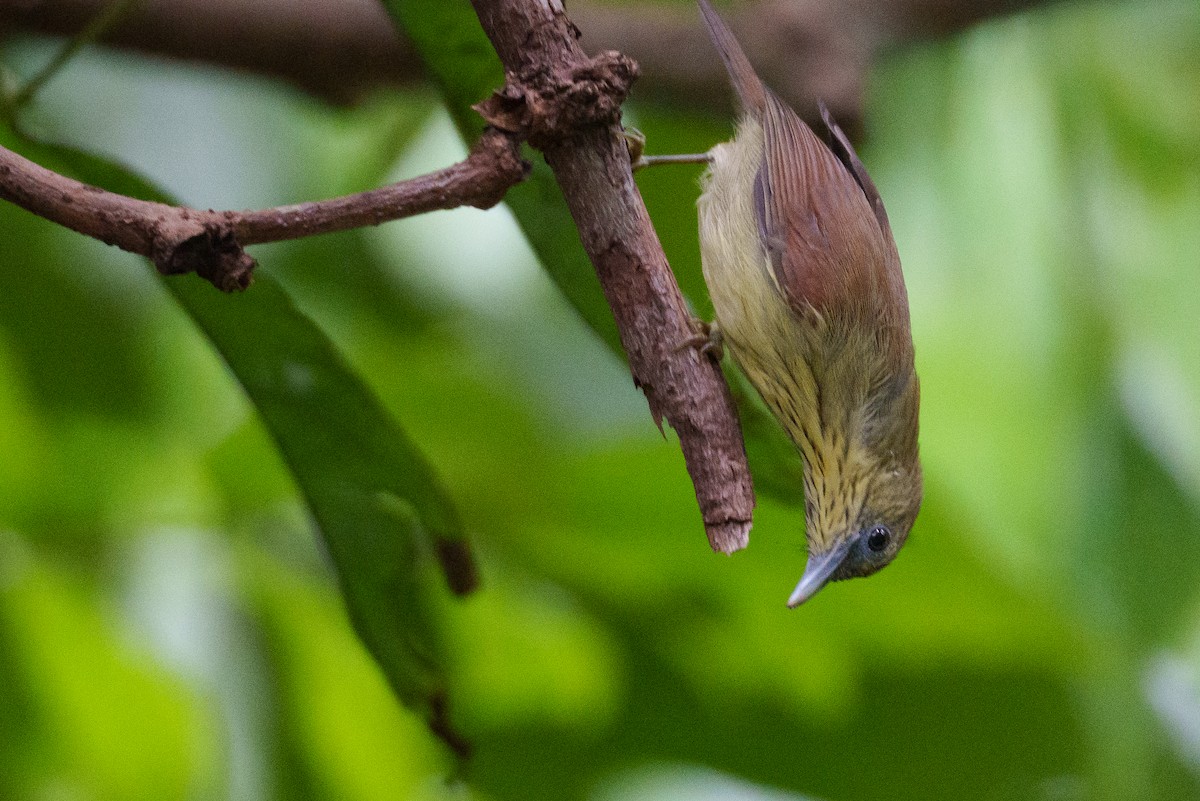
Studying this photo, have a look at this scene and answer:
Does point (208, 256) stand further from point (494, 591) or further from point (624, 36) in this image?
point (624, 36)

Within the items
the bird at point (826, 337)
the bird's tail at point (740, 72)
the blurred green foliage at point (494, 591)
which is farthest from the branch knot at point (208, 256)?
the bird's tail at point (740, 72)

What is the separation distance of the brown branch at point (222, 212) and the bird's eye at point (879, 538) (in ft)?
3.27

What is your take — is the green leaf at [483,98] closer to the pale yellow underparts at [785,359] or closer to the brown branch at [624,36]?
the pale yellow underparts at [785,359]

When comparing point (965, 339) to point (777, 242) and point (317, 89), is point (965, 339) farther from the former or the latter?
point (317, 89)

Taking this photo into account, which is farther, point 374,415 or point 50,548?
point 50,548

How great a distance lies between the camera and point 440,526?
148 cm

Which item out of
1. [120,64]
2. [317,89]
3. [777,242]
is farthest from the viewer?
[120,64]

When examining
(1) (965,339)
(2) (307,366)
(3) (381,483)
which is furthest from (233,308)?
(1) (965,339)

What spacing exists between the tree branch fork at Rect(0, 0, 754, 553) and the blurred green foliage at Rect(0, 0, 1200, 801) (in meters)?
0.79

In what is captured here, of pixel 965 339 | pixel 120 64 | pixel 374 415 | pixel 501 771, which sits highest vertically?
pixel 120 64

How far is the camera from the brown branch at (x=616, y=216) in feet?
3.25

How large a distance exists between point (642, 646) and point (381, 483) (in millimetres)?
823

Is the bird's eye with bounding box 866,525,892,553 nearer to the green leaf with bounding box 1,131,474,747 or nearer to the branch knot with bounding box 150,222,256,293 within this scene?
the green leaf with bounding box 1,131,474,747

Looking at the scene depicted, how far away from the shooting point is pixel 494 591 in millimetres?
2172
